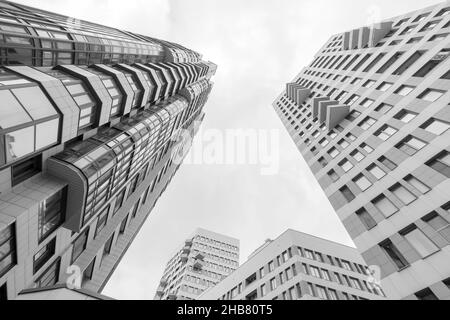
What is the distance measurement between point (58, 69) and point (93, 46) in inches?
309

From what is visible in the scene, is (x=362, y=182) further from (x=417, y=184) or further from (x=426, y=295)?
(x=426, y=295)

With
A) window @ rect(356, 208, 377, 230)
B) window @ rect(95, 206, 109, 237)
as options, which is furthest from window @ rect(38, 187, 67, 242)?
window @ rect(356, 208, 377, 230)

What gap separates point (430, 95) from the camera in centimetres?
1862

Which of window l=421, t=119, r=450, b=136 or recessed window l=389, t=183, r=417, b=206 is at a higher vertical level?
window l=421, t=119, r=450, b=136

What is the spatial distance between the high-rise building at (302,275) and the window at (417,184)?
13.9 metres

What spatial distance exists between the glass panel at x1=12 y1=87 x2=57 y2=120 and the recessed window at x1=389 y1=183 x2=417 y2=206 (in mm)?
24218

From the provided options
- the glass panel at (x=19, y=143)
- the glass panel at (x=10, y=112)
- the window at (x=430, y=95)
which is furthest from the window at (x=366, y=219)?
the glass panel at (x=10, y=112)

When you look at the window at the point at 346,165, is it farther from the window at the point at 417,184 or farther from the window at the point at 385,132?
the window at the point at 417,184

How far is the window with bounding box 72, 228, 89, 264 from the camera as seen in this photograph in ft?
76.3

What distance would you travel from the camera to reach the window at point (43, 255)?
55.0 ft

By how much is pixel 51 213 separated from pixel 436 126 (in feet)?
93.5

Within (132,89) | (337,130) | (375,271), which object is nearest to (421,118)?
(337,130)

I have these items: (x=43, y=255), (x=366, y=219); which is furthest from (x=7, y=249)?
(x=366, y=219)

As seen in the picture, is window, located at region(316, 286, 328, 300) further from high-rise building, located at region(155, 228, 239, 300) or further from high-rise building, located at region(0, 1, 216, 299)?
high-rise building, located at region(155, 228, 239, 300)
